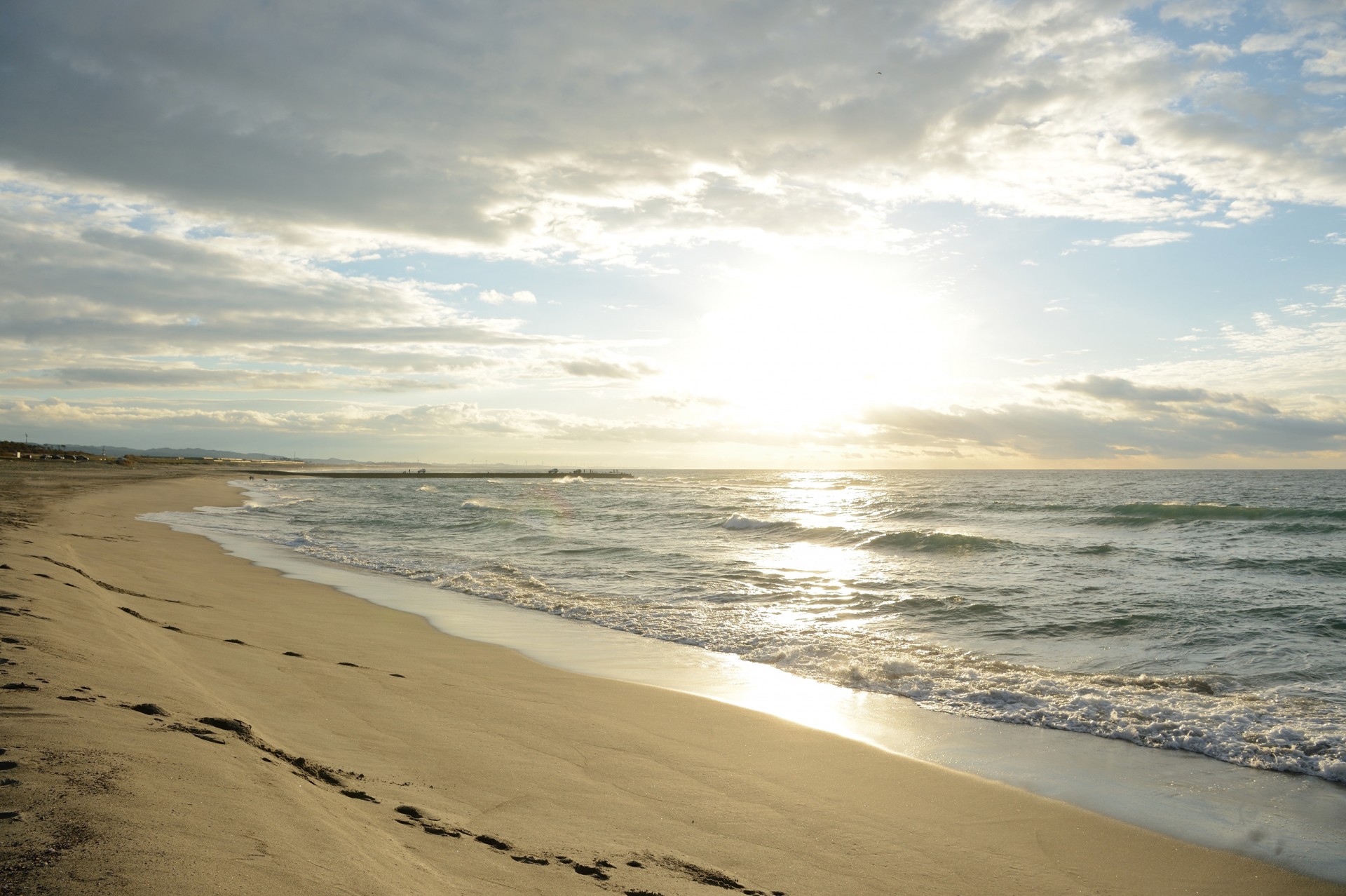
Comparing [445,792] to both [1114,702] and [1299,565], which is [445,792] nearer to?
[1114,702]

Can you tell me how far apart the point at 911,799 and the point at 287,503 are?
4427 centimetres

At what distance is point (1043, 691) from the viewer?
8.90 m

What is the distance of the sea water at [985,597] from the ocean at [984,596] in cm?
6

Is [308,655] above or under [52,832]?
under

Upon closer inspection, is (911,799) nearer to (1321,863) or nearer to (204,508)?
(1321,863)

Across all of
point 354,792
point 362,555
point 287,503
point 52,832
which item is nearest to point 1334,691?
point 354,792

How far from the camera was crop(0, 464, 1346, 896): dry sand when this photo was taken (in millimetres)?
2951

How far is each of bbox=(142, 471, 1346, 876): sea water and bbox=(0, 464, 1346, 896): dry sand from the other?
2.70 metres

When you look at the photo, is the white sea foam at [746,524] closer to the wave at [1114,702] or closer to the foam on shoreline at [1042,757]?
the foam on shoreline at [1042,757]

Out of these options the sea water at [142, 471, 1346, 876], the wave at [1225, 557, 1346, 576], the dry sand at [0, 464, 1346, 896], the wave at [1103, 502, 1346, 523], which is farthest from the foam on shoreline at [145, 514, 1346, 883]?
the wave at [1103, 502, 1346, 523]

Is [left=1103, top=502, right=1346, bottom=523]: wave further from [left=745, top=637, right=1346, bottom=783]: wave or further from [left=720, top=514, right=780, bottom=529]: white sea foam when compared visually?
[left=745, top=637, right=1346, bottom=783]: wave

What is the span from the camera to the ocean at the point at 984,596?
852 centimetres

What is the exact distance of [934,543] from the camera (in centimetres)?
2597

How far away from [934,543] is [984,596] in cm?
1077
